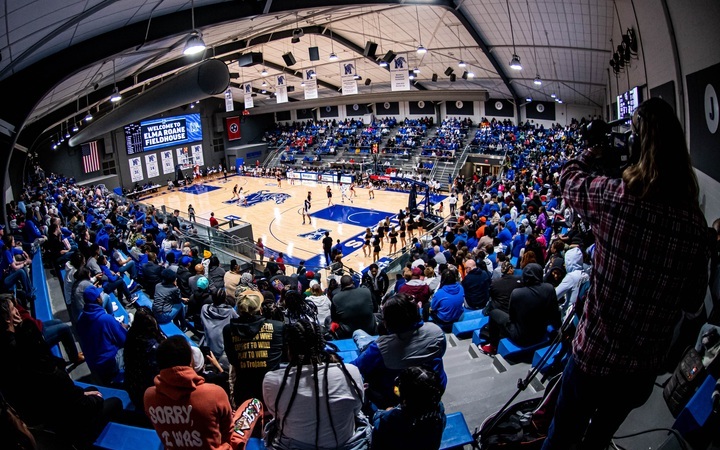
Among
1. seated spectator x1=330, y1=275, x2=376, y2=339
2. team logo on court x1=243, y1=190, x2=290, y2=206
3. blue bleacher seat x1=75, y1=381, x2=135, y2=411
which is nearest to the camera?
blue bleacher seat x1=75, y1=381, x2=135, y2=411

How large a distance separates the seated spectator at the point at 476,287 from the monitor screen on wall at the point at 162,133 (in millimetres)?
35572

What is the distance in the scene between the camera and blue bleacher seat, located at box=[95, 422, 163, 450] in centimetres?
287

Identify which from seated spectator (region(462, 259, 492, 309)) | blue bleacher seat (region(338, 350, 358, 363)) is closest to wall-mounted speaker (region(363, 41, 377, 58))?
seated spectator (region(462, 259, 492, 309))

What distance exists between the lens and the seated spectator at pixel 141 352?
10.7 feet

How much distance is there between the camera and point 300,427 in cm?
216

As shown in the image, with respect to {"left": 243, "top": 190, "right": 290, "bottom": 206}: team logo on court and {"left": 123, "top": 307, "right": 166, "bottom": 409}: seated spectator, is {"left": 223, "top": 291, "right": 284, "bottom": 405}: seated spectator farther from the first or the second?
{"left": 243, "top": 190, "right": 290, "bottom": 206}: team logo on court

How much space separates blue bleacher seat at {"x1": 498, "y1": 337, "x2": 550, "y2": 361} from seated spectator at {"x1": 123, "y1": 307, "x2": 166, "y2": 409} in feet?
9.90

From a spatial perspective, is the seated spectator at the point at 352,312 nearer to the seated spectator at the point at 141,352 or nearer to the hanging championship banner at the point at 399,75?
the seated spectator at the point at 141,352

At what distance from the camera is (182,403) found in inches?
→ 90.1

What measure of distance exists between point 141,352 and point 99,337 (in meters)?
1.18

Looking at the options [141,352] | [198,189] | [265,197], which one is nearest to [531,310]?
[141,352]

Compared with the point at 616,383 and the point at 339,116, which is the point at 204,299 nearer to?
the point at 616,383

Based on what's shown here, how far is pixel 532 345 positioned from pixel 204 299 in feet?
13.7

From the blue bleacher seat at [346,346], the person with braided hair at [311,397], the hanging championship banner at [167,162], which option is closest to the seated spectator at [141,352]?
the person with braided hair at [311,397]
